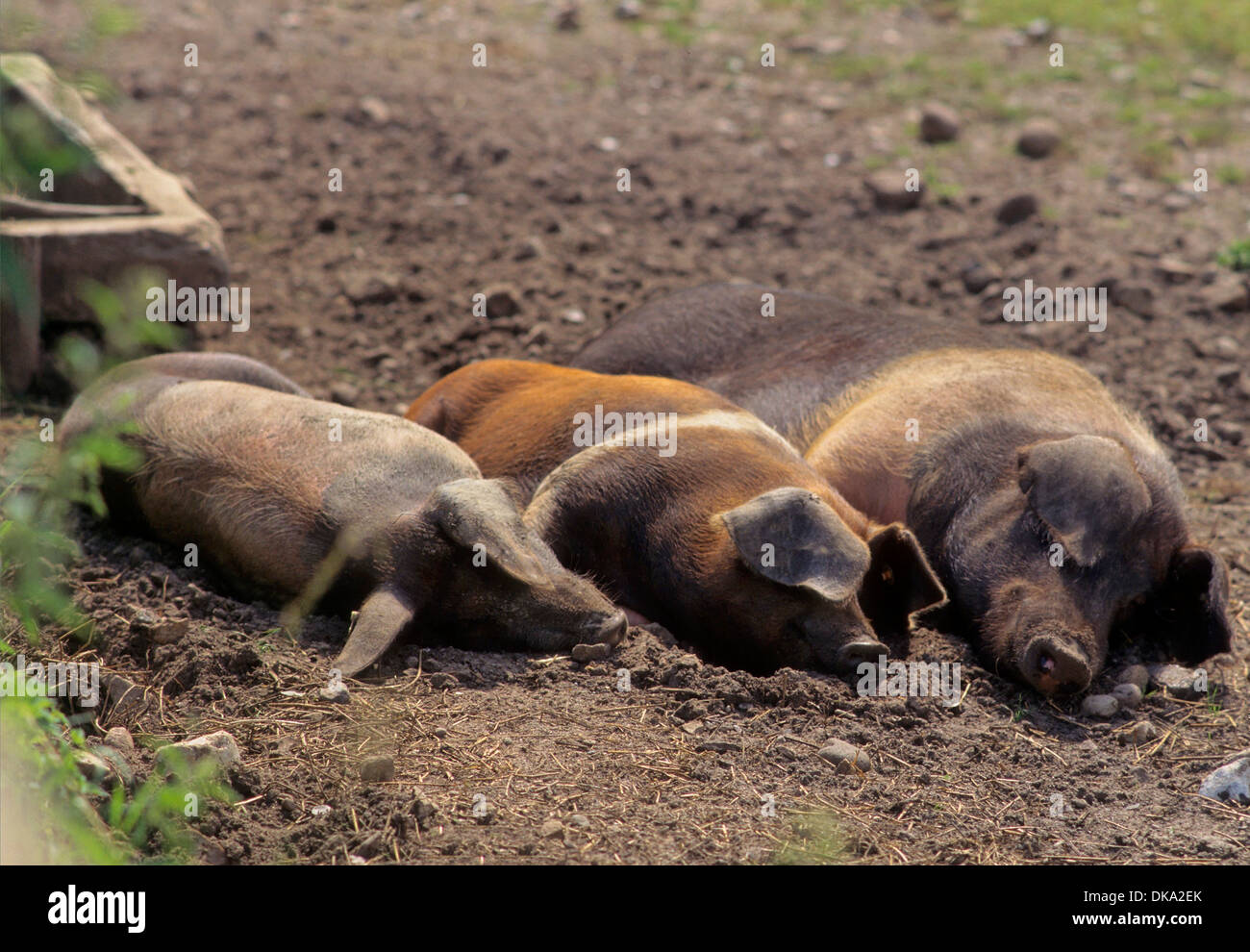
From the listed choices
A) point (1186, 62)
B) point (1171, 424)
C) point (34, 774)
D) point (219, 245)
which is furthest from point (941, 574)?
point (1186, 62)

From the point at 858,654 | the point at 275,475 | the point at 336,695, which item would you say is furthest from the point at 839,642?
the point at 275,475

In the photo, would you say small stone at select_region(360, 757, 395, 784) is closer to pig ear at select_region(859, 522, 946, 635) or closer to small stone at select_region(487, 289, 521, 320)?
pig ear at select_region(859, 522, 946, 635)

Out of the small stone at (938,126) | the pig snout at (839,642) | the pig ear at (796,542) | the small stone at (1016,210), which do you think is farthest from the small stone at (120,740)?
the small stone at (938,126)

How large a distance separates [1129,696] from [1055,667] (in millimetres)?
322

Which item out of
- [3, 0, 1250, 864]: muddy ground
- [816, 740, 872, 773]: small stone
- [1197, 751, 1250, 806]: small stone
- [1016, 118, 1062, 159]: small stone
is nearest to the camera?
[3, 0, 1250, 864]: muddy ground

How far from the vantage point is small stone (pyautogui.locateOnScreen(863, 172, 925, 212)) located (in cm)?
875

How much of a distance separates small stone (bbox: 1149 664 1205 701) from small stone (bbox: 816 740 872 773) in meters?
1.45

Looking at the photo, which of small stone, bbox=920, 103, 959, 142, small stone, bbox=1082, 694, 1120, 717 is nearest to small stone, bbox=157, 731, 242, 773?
small stone, bbox=1082, 694, 1120, 717

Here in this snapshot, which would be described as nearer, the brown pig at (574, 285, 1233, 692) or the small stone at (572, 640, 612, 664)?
the small stone at (572, 640, 612, 664)

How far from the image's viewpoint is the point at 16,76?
→ 6.62 m

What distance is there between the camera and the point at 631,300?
7547 mm

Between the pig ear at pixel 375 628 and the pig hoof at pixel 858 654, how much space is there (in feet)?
4.31

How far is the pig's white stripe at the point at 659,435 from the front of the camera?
4.64 m

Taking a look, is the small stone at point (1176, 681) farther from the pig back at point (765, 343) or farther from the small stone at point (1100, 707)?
the pig back at point (765, 343)
